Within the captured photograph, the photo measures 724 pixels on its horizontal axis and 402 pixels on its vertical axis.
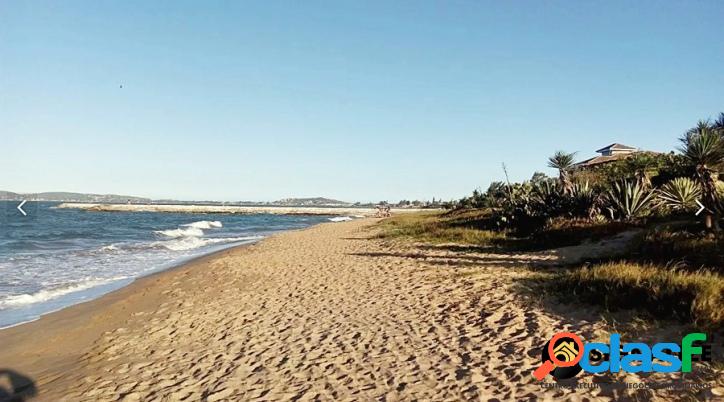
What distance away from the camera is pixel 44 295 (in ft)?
41.6

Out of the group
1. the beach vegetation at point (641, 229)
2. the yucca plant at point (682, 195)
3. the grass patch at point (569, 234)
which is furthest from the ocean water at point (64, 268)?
the yucca plant at point (682, 195)

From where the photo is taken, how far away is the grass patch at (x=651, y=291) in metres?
5.83

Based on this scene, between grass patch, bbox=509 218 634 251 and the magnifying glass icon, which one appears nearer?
the magnifying glass icon

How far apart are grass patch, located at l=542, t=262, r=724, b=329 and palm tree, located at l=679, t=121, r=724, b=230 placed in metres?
4.90

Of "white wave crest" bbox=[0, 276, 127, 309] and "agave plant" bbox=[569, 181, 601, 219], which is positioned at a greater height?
"agave plant" bbox=[569, 181, 601, 219]

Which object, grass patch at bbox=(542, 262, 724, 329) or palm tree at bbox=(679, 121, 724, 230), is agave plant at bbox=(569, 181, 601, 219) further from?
grass patch at bbox=(542, 262, 724, 329)

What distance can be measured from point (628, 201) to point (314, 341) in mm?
14593

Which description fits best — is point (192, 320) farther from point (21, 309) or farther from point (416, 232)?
point (416, 232)

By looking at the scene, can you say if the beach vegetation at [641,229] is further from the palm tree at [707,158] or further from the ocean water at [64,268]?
the ocean water at [64,268]

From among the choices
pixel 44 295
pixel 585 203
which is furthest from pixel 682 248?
pixel 44 295

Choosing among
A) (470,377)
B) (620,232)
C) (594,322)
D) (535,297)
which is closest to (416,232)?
(620,232)

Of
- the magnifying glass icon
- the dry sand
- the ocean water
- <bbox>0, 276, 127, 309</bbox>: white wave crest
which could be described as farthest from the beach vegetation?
<bbox>0, 276, 127, 309</bbox>: white wave crest

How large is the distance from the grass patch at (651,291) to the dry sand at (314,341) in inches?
26.8

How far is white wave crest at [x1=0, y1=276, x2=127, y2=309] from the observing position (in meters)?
11.8
